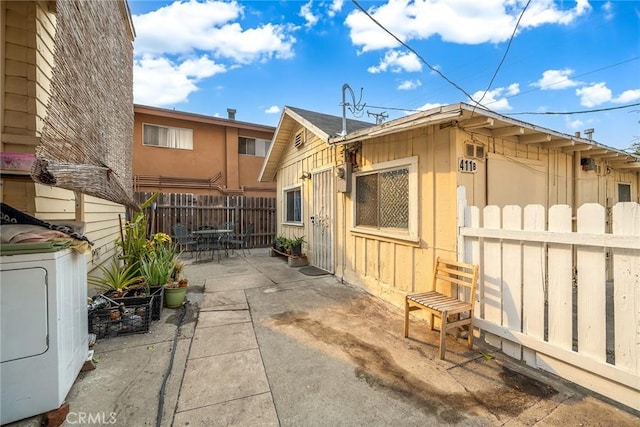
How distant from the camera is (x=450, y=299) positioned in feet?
9.79

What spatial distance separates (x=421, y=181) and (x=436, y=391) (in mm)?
2463

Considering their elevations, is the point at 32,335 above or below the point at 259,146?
below

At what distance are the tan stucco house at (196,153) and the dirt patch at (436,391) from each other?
10.4 m

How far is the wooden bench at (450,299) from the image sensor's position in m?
2.67

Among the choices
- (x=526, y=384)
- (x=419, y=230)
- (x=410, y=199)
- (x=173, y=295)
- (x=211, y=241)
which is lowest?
(x=526, y=384)

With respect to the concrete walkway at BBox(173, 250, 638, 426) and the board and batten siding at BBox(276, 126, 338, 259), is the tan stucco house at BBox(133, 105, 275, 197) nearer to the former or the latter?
the board and batten siding at BBox(276, 126, 338, 259)

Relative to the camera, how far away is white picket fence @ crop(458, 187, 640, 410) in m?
1.95

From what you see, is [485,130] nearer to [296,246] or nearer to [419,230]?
[419,230]

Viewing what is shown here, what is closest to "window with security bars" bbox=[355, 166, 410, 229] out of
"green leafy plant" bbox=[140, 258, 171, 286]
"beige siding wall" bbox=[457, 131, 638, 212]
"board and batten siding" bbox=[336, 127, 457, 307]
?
"board and batten siding" bbox=[336, 127, 457, 307]

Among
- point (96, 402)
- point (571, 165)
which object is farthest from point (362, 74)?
point (96, 402)

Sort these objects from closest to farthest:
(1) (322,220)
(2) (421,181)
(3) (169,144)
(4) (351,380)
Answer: (4) (351,380), (2) (421,181), (1) (322,220), (3) (169,144)

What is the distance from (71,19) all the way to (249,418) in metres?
3.39

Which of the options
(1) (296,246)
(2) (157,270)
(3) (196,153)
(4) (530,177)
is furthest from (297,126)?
(3) (196,153)

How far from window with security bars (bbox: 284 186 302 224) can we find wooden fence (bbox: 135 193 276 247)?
2284mm
